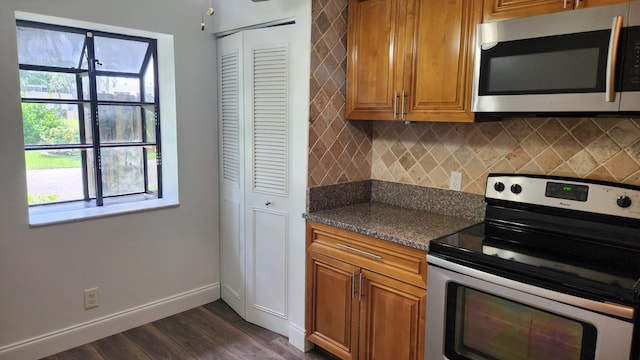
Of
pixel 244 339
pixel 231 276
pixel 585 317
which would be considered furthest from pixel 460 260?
pixel 231 276

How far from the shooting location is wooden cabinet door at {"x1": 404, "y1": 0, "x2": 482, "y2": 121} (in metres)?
2.00

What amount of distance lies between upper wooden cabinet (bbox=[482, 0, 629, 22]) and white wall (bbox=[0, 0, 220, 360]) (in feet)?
6.43

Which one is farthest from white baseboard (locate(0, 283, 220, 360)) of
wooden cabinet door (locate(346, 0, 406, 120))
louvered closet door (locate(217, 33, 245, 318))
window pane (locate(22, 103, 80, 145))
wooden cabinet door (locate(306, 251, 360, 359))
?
wooden cabinet door (locate(346, 0, 406, 120))

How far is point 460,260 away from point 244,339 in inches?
63.8

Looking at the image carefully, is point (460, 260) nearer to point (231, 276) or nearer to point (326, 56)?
point (326, 56)

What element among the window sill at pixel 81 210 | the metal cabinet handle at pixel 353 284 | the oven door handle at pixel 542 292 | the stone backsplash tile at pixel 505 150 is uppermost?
the stone backsplash tile at pixel 505 150

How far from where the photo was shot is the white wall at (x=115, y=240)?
7.66 ft

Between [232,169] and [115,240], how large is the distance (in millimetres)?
894

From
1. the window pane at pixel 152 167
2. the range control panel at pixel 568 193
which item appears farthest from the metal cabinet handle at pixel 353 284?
the window pane at pixel 152 167

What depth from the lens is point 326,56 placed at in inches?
96.8

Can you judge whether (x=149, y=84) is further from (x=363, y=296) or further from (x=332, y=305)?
(x=363, y=296)

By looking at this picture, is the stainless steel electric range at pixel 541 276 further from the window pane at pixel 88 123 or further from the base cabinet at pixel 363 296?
the window pane at pixel 88 123

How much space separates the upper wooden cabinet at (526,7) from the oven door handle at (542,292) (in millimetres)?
1103

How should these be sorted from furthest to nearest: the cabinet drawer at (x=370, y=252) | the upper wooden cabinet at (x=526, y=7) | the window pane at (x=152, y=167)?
the window pane at (x=152, y=167)
the cabinet drawer at (x=370, y=252)
the upper wooden cabinet at (x=526, y=7)
